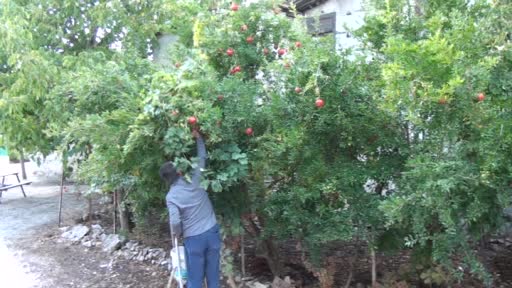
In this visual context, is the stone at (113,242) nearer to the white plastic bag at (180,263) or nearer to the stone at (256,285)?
the stone at (256,285)

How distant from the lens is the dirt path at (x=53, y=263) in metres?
6.34

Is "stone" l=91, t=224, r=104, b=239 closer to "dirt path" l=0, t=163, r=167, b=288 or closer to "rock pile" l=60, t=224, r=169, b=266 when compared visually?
"rock pile" l=60, t=224, r=169, b=266

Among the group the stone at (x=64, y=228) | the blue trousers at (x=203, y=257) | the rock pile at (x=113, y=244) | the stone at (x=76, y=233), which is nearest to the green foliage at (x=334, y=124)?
the blue trousers at (x=203, y=257)

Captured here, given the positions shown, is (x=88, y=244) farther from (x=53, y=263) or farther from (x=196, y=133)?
(x=196, y=133)

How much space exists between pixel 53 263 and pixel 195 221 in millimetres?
3523

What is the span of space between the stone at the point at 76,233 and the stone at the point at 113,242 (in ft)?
1.98

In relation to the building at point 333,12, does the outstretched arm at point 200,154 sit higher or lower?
lower

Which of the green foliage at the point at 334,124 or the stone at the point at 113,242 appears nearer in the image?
the green foliage at the point at 334,124

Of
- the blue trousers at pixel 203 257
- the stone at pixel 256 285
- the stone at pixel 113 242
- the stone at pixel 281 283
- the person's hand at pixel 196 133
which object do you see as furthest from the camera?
the stone at pixel 113 242

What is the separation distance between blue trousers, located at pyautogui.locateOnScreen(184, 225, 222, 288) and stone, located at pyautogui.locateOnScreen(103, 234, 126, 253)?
3.13 metres

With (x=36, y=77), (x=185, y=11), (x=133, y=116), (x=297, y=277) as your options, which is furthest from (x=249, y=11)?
(x=36, y=77)

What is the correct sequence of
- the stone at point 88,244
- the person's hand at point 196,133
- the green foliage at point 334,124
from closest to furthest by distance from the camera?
the green foliage at point 334,124 → the person's hand at point 196,133 → the stone at point 88,244

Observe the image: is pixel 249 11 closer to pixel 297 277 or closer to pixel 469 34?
pixel 469 34

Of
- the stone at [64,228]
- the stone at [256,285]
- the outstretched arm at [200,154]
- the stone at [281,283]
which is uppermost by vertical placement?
the outstretched arm at [200,154]
